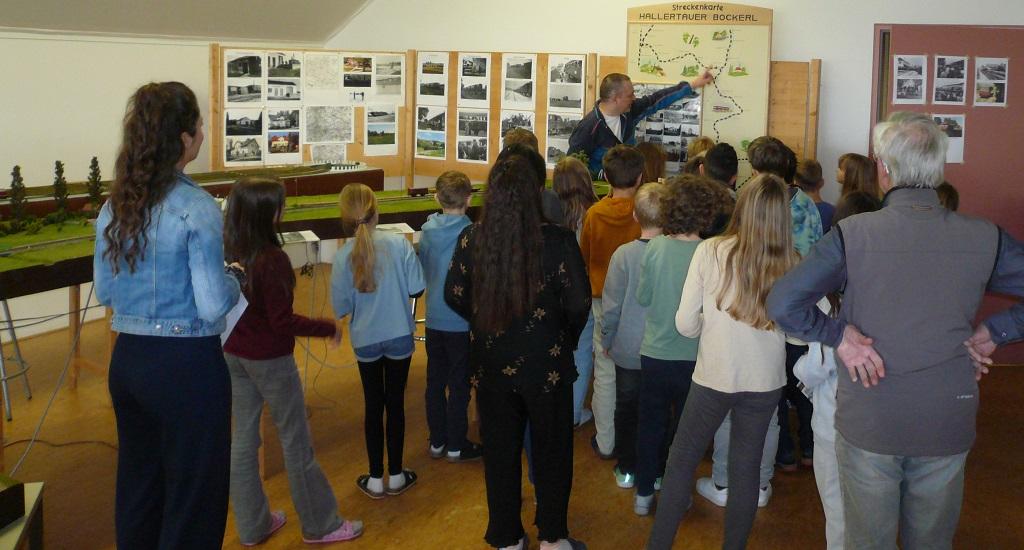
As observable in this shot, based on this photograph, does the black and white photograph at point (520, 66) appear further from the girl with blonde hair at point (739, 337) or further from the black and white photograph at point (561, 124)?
the girl with blonde hair at point (739, 337)

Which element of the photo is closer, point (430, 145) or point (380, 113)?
point (380, 113)

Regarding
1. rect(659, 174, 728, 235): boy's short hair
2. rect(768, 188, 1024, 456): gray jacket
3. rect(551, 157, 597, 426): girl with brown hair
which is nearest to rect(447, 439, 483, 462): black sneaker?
rect(551, 157, 597, 426): girl with brown hair

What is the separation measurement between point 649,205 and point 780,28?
3781 mm

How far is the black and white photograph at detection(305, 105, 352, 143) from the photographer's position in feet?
25.4

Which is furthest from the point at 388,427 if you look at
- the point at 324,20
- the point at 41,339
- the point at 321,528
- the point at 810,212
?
the point at 324,20

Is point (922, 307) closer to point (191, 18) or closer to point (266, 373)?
point (266, 373)

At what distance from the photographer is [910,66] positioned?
21.0ft

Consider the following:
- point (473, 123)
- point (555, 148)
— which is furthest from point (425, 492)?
point (473, 123)

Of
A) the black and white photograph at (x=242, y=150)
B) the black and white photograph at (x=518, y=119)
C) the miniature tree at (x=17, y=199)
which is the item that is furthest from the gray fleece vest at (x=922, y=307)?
the black and white photograph at (x=242, y=150)

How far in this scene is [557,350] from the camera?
3.17 m

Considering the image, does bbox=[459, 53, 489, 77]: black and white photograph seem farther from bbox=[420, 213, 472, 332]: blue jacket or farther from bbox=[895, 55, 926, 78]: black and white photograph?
bbox=[420, 213, 472, 332]: blue jacket

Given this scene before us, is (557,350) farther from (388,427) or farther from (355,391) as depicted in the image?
(355,391)

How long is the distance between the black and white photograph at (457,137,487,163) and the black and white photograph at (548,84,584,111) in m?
0.70

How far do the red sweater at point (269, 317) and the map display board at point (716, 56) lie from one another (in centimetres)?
422
